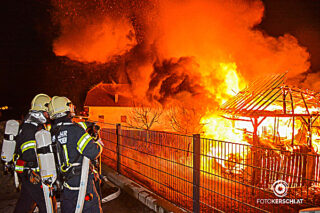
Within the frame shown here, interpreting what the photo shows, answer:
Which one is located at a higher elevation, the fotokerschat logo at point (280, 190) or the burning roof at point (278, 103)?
the burning roof at point (278, 103)

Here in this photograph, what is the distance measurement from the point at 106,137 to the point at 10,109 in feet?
145

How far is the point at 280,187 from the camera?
4301mm

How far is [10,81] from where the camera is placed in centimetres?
4388

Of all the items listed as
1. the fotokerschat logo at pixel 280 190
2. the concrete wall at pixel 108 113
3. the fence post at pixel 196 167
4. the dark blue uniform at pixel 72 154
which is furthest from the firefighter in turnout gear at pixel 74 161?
the concrete wall at pixel 108 113

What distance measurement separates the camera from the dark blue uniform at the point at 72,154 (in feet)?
9.77

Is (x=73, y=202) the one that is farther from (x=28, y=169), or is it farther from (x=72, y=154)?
(x=28, y=169)

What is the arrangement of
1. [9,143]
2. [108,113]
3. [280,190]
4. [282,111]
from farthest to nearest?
[108,113], [282,111], [280,190], [9,143]

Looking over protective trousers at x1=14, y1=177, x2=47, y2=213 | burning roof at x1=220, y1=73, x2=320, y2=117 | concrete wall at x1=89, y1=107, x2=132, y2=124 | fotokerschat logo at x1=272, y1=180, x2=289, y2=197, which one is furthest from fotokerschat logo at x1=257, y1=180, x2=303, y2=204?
concrete wall at x1=89, y1=107, x2=132, y2=124

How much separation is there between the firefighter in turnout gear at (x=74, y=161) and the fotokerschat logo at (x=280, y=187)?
2.89 meters

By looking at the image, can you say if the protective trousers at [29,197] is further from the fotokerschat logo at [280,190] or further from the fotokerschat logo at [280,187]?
the fotokerschat logo at [280,187]

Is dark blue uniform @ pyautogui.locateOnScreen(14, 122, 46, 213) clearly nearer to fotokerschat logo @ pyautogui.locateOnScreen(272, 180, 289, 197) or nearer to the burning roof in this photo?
fotokerschat logo @ pyautogui.locateOnScreen(272, 180, 289, 197)

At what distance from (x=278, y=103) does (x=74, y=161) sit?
25.6 feet

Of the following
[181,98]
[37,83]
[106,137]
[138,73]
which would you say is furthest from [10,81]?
[106,137]

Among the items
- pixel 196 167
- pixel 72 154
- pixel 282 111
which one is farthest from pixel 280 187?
pixel 282 111
